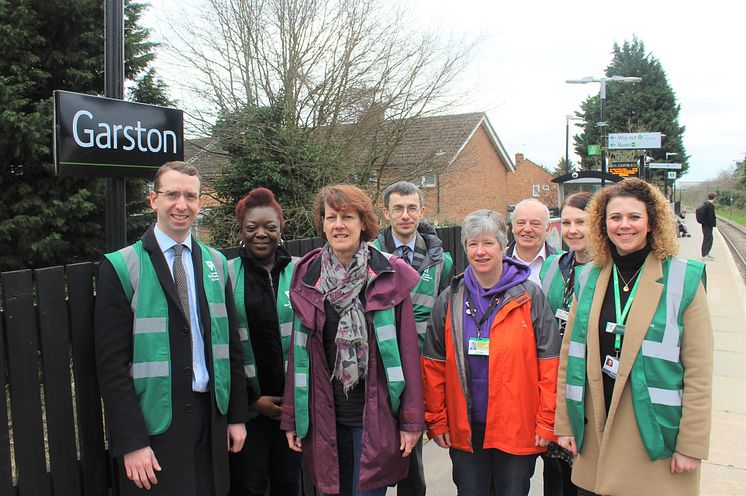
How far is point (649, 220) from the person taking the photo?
103 inches

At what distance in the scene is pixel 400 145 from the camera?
14930mm

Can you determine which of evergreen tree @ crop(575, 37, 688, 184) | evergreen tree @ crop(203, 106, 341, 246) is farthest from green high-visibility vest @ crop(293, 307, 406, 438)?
evergreen tree @ crop(575, 37, 688, 184)

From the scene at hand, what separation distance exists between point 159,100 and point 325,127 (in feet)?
14.6

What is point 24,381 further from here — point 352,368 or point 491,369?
point 491,369

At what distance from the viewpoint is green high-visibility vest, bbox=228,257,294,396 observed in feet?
9.61

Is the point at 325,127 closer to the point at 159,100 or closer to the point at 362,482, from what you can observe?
the point at 159,100

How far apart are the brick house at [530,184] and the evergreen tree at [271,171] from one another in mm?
30666

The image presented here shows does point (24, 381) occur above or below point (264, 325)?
below

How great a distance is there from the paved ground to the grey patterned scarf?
1.43 metres

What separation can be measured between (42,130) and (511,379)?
27.5 ft

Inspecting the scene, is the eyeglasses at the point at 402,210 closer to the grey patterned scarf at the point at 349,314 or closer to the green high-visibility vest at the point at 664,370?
the grey patterned scarf at the point at 349,314

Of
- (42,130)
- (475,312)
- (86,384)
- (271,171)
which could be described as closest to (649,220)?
(475,312)

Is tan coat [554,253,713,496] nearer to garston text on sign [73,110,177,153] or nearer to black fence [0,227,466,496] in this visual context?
black fence [0,227,466,496]

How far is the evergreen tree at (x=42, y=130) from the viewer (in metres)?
8.38
